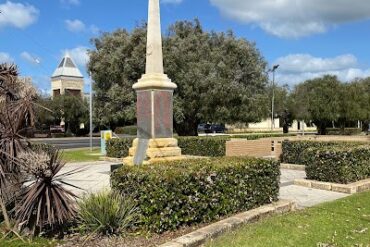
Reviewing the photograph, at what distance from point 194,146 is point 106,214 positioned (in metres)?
13.0

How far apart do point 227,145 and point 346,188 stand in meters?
7.54

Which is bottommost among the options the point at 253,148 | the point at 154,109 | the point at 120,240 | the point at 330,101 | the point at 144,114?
the point at 120,240

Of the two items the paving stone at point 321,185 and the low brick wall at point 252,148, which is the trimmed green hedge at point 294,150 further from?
the paving stone at point 321,185

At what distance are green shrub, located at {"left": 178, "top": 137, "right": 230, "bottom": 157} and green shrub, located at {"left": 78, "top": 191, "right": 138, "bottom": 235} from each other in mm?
11582

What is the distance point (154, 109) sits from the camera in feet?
33.7

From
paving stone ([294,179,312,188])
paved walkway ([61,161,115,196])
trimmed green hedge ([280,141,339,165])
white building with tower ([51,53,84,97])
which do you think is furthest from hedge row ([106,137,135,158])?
white building with tower ([51,53,84,97])

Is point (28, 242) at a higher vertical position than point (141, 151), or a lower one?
lower

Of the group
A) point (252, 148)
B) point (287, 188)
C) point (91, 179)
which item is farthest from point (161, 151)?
point (252, 148)

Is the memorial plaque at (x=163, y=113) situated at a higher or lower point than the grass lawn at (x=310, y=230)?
higher

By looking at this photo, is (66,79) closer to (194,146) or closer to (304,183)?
(194,146)

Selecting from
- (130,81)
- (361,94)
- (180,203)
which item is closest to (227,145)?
(130,81)

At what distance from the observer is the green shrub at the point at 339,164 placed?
9953 millimetres

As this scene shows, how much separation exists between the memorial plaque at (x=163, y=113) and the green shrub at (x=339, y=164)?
12.0 feet

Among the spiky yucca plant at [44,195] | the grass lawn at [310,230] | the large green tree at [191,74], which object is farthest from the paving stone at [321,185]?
the large green tree at [191,74]
